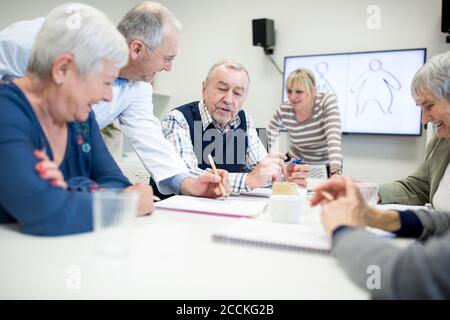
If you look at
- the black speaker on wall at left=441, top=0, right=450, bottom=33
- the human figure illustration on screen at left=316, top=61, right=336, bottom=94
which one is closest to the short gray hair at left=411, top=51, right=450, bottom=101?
the black speaker on wall at left=441, top=0, right=450, bottom=33

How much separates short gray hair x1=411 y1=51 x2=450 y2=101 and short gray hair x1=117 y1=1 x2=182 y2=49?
0.98 meters

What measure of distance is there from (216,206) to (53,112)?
0.54 m

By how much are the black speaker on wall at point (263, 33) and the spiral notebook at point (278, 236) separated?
11.7 ft

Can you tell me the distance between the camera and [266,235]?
0.88 m

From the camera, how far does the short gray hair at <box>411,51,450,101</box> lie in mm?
1479

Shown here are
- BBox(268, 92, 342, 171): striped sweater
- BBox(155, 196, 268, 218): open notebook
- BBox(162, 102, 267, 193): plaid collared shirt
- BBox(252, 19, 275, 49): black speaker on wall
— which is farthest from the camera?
BBox(252, 19, 275, 49): black speaker on wall

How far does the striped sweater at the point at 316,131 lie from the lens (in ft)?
10.1

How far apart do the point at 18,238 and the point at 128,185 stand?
37 centimetres

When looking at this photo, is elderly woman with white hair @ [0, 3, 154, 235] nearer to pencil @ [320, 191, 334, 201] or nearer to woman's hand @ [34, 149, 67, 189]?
woman's hand @ [34, 149, 67, 189]

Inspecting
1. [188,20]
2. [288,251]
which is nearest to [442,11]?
[188,20]

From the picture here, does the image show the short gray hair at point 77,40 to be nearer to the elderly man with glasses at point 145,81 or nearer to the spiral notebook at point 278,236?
the spiral notebook at point 278,236
